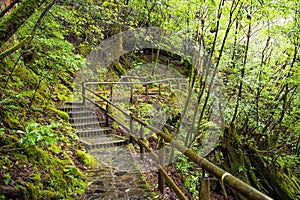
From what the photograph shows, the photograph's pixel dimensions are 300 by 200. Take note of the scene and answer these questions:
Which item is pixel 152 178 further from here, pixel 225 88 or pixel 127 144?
pixel 225 88

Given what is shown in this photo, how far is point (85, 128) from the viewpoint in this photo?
23.9 ft

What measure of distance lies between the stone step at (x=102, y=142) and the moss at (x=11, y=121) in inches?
80.0

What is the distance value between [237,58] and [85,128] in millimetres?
4774

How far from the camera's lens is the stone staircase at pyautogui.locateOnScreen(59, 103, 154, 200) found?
3779 millimetres

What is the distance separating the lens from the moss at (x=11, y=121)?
3.94 metres

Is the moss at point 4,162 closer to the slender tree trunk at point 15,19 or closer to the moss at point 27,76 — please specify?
the slender tree trunk at point 15,19

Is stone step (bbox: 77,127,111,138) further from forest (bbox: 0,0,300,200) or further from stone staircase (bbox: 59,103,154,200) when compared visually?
forest (bbox: 0,0,300,200)

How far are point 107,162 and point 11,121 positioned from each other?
2.05 m

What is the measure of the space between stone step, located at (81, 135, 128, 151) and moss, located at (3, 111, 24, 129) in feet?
6.67

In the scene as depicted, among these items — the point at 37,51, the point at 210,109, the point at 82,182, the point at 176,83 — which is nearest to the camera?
the point at 82,182

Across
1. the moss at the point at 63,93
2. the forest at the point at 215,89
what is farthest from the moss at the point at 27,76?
the moss at the point at 63,93

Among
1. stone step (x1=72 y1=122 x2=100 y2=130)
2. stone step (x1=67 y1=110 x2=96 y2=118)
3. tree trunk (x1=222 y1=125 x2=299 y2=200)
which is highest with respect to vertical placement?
stone step (x1=67 y1=110 x2=96 y2=118)

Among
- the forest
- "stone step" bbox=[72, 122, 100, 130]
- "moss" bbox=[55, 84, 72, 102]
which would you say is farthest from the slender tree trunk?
"moss" bbox=[55, 84, 72, 102]

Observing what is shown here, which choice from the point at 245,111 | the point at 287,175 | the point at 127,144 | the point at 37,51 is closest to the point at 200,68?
the point at 245,111
